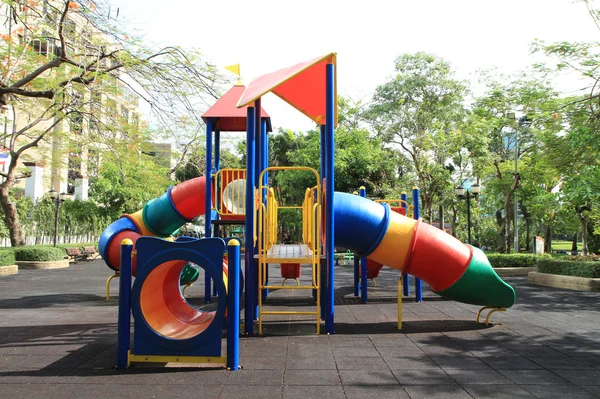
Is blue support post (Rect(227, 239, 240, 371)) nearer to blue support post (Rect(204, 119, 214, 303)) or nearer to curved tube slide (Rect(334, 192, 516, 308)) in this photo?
curved tube slide (Rect(334, 192, 516, 308))

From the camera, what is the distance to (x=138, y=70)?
30.2ft

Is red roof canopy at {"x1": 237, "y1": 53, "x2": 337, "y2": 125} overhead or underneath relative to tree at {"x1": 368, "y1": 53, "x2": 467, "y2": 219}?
underneath

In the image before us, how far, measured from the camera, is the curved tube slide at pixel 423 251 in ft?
24.6

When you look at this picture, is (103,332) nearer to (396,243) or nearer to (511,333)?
(396,243)

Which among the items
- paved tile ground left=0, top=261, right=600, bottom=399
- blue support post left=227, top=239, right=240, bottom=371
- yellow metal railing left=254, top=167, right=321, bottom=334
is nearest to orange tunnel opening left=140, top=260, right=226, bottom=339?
blue support post left=227, top=239, right=240, bottom=371

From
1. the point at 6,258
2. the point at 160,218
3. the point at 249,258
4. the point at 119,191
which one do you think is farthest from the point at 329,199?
the point at 119,191

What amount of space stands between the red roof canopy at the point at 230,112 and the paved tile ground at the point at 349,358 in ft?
13.7

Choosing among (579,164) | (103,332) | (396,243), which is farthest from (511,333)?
(579,164)

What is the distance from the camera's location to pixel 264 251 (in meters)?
7.18

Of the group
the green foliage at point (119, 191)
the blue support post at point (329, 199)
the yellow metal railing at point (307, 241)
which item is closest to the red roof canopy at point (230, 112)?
the yellow metal railing at point (307, 241)

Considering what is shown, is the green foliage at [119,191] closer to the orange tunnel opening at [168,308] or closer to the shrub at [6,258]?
the shrub at [6,258]

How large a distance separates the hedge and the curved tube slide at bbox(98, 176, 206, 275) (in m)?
10.4

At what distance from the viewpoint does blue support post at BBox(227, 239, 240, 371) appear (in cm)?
516

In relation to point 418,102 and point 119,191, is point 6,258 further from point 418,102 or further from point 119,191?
point 418,102
